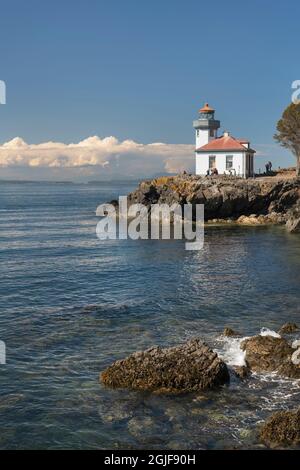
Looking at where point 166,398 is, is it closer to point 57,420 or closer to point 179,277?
point 57,420

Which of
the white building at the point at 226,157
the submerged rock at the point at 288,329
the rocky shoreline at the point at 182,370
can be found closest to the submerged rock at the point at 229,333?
the submerged rock at the point at 288,329

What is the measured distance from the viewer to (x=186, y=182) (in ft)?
220

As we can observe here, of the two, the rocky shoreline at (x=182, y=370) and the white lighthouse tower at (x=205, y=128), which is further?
the white lighthouse tower at (x=205, y=128)

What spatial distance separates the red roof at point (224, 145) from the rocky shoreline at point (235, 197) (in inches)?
411

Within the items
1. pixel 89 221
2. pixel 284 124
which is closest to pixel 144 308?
pixel 89 221

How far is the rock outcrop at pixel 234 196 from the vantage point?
64.1m

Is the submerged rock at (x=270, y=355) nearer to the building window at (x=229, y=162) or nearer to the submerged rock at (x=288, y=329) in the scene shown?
the submerged rock at (x=288, y=329)

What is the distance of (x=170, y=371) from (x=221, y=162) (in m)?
67.3

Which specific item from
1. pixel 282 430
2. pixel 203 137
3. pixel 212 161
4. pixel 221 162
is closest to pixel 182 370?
pixel 282 430

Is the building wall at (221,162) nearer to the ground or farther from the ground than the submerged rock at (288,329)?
farther from the ground

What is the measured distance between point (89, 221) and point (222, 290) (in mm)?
46303

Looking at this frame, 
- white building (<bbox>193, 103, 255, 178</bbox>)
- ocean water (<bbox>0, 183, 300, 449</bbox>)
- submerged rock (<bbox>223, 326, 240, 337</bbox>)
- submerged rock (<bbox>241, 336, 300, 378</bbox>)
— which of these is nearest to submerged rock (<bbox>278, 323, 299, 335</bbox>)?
ocean water (<bbox>0, 183, 300, 449</bbox>)

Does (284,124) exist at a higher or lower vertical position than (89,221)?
higher
